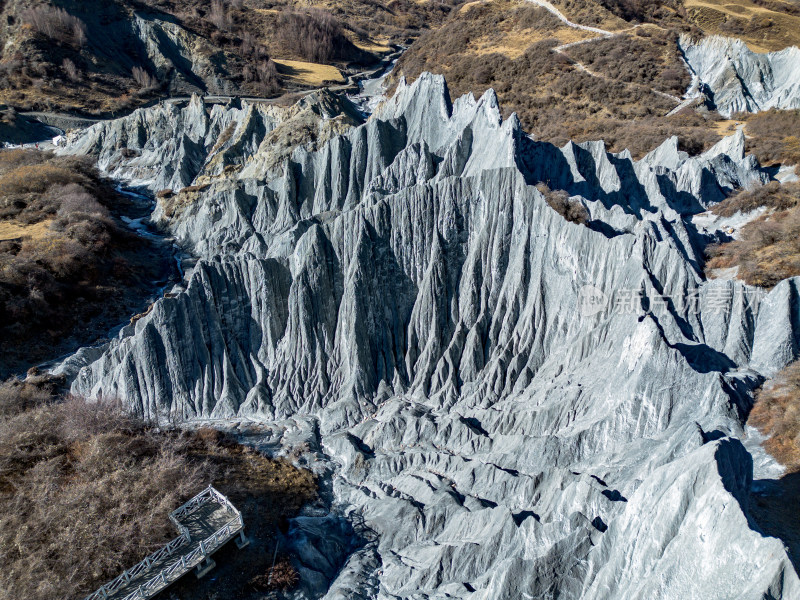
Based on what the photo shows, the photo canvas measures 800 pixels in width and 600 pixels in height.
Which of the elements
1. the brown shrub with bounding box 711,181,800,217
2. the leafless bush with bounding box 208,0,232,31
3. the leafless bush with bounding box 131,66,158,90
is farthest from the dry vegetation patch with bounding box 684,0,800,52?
the leafless bush with bounding box 131,66,158,90

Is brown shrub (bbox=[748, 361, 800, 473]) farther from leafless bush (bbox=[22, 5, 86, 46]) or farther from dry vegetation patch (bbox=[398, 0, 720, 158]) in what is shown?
leafless bush (bbox=[22, 5, 86, 46])

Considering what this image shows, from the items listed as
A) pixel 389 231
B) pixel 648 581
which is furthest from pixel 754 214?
pixel 648 581

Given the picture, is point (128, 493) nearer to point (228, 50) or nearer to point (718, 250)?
point (718, 250)

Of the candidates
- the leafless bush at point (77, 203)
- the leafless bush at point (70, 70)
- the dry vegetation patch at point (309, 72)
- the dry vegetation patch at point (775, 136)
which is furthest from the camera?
the dry vegetation patch at point (309, 72)

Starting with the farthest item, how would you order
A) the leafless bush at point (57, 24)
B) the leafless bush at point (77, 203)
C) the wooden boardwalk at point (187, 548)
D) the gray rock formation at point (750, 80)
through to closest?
1. the leafless bush at point (57, 24)
2. the gray rock formation at point (750, 80)
3. the leafless bush at point (77, 203)
4. the wooden boardwalk at point (187, 548)

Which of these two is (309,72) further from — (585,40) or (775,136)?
(775,136)

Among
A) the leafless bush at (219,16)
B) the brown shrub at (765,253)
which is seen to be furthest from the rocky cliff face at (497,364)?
the leafless bush at (219,16)

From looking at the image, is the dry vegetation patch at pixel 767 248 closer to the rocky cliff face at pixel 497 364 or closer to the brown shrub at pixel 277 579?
the rocky cliff face at pixel 497 364

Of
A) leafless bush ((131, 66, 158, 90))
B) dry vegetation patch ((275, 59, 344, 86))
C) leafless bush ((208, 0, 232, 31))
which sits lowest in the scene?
leafless bush ((131, 66, 158, 90))
